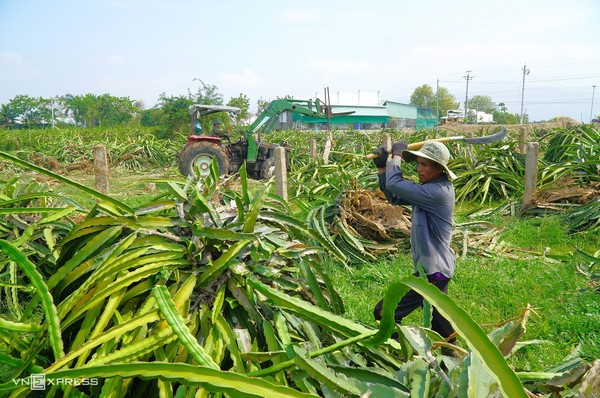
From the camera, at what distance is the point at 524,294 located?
4.17 m

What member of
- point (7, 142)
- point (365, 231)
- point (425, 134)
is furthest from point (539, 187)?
point (7, 142)

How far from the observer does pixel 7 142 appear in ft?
57.9

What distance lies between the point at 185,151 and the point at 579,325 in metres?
9.95

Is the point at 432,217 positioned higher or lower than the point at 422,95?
lower

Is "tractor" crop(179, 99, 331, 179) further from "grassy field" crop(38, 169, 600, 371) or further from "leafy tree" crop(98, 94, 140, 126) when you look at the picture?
"leafy tree" crop(98, 94, 140, 126)

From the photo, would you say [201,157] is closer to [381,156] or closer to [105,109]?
[381,156]

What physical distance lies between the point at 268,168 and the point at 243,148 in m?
1.10

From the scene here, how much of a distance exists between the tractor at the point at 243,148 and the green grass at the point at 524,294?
7174mm

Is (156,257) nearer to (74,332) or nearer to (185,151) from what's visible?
(74,332)

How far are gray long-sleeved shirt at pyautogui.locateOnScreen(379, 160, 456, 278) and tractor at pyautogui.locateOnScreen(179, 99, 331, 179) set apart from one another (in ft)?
28.5

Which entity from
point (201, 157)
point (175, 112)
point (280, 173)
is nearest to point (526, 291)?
point (280, 173)

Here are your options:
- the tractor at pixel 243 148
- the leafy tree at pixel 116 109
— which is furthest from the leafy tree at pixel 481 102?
the tractor at pixel 243 148

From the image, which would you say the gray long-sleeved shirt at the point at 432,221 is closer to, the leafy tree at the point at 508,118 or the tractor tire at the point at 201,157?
the tractor tire at the point at 201,157

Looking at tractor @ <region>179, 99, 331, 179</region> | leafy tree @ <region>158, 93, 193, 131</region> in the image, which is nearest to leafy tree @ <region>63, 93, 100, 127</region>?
leafy tree @ <region>158, 93, 193, 131</region>
